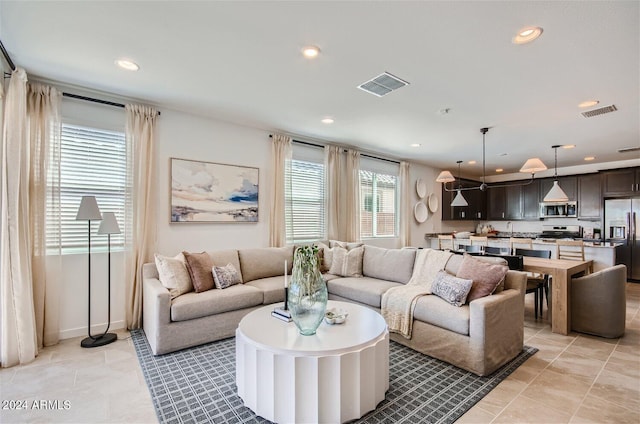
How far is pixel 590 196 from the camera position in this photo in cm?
680

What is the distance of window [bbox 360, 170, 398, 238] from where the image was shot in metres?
6.01

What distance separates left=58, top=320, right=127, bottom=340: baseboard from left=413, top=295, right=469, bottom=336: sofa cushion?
3296 millimetres

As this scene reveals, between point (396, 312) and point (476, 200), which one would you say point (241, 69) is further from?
point (476, 200)

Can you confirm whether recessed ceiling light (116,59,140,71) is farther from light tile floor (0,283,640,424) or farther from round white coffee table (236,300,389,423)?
light tile floor (0,283,640,424)

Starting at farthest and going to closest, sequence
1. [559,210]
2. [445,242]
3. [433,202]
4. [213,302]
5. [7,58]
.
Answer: [433,202]
[559,210]
[445,242]
[213,302]
[7,58]

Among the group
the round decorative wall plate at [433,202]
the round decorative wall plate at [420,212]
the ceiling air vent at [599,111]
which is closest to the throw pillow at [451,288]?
the ceiling air vent at [599,111]

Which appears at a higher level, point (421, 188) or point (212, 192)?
point (421, 188)

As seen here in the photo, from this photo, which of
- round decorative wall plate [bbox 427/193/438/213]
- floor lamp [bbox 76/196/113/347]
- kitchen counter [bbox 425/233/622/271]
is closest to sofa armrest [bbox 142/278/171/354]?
floor lamp [bbox 76/196/113/347]

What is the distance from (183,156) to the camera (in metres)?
3.87

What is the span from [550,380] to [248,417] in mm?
2363

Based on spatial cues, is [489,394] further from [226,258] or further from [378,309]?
[226,258]

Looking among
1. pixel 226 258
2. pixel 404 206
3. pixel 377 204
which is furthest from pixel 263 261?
pixel 404 206

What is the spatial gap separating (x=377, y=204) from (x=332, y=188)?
139cm

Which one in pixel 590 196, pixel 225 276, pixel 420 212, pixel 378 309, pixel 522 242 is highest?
pixel 590 196
